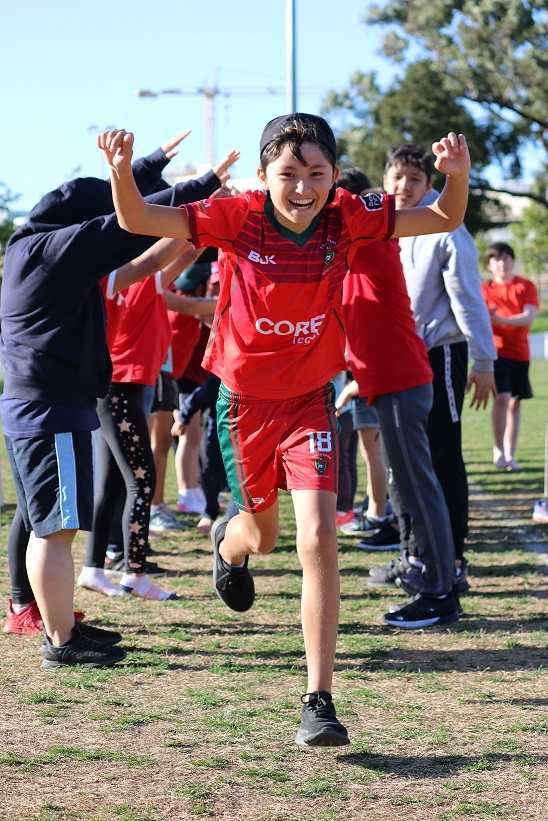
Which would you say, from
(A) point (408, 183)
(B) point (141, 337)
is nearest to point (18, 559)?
(B) point (141, 337)

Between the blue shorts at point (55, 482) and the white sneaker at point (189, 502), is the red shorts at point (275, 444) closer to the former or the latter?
the blue shorts at point (55, 482)

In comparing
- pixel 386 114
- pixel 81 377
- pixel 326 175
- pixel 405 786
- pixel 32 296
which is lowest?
pixel 405 786

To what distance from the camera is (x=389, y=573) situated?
631cm

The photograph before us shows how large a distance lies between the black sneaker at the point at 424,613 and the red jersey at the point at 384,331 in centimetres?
109

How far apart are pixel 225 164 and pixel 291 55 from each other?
13619mm

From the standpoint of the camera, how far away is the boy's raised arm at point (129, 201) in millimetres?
3736

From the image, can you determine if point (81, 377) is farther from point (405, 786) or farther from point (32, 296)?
point (405, 786)

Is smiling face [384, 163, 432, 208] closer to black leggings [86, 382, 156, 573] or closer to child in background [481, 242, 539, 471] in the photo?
black leggings [86, 382, 156, 573]

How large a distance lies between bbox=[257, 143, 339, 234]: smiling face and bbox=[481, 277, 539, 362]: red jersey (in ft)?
26.1

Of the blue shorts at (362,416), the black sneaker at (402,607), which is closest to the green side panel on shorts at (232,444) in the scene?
the black sneaker at (402,607)

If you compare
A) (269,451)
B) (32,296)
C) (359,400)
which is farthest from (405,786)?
(359,400)

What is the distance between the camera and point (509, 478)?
35.3 ft

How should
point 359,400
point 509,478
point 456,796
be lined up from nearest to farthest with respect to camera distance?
1. point 456,796
2. point 359,400
3. point 509,478

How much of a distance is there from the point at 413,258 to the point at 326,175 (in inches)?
79.7
